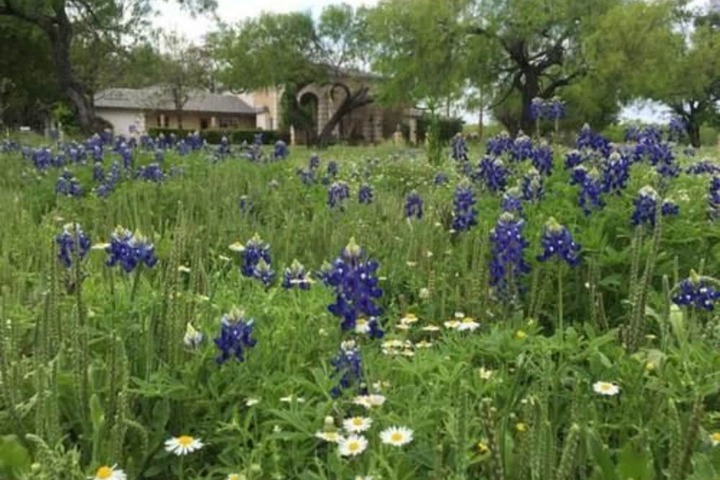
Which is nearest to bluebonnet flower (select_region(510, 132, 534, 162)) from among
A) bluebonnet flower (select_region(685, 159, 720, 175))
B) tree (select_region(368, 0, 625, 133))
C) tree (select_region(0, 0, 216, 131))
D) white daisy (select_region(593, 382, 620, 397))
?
bluebonnet flower (select_region(685, 159, 720, 175))

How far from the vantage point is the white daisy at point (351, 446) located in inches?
68.5

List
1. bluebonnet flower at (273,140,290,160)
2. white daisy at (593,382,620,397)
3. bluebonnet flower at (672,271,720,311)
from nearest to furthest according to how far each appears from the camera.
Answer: white daisy at (593,382,620,397) < bluebonnet flower at (672,271,720,311) < bluebonnet flower at (273,140,290,160)

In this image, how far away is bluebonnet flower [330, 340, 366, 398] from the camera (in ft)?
6.76

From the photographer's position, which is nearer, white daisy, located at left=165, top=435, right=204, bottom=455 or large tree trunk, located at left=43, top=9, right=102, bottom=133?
white daisy, located at left=165, top=435, right=204, bottom=455

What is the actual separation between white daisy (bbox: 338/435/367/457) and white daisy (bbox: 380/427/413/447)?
5 centimetres

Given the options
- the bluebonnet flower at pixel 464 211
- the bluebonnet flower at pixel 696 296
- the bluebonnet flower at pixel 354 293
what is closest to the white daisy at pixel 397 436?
the bluebonnet flower at pixel 354 293

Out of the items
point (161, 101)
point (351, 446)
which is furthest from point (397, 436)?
point (161, 101)

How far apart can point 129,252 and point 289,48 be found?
38.3 meters

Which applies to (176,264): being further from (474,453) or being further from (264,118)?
(264,118)

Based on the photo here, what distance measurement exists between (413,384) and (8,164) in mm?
6919

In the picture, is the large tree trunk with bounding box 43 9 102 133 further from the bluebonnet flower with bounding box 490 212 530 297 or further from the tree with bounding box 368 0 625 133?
the bluebonnet flower with bounding box 490 212 530 297

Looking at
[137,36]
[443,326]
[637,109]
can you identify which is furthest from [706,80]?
[443,326]

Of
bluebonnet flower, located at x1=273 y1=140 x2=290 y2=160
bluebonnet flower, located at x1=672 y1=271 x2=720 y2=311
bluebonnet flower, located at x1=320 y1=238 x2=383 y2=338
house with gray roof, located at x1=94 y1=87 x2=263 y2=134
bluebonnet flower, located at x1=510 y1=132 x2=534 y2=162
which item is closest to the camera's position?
bluebonnet flower, located at x1=320 y1=238 x2=383 y2=338

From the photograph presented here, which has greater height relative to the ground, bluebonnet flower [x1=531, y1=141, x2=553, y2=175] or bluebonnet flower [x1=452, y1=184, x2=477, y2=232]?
bluebonnet flower [x1=531, y1=141, x2=553, y2=175]
